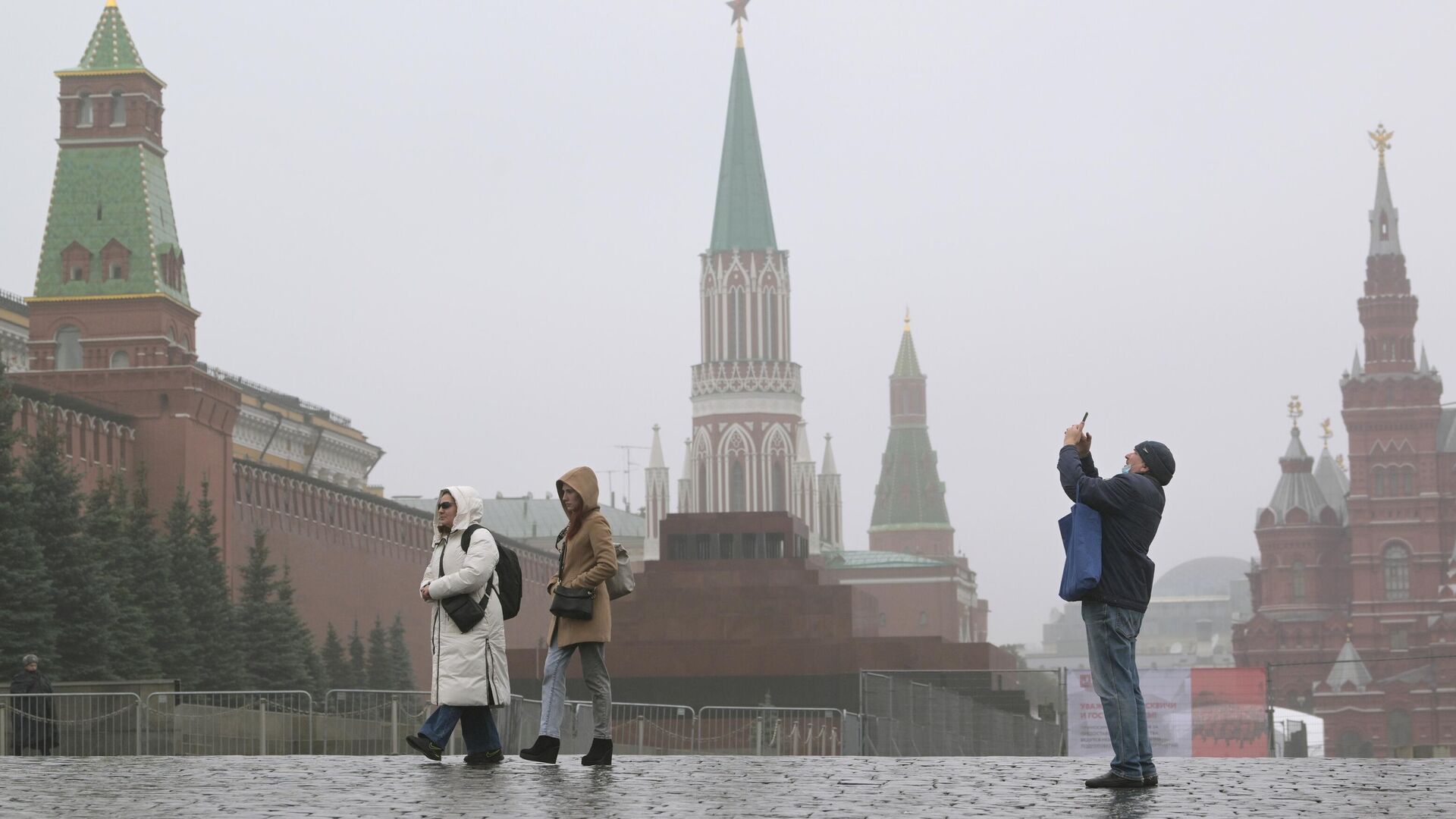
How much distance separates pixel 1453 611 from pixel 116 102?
7282cm

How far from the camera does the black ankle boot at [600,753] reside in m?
12.1

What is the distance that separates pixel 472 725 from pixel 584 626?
0.74 meters

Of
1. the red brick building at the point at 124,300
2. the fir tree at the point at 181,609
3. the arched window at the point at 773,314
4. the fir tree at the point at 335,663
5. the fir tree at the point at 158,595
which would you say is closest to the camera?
the fir tree at the point at 158,595

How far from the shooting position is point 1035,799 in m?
10.1

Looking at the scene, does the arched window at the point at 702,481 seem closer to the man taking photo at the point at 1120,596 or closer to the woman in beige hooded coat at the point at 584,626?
the woman in beige hooded coat at the point at 584,626

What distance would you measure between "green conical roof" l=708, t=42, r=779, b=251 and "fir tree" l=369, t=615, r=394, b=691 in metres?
65.1

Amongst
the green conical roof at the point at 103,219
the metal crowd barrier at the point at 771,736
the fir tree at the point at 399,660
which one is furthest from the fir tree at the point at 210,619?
the fir tree at the point at 399,660

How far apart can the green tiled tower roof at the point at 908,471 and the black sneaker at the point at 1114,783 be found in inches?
5756

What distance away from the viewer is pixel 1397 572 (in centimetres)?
11456

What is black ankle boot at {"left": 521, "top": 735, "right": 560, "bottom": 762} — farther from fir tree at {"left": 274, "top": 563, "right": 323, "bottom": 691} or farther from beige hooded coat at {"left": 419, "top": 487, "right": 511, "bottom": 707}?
fir tree at {"left": 274, "top": 563, "right": 323, "bottom": 691}

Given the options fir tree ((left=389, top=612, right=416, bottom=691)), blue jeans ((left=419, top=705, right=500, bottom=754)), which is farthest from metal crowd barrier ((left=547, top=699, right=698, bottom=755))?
fir tree ((left=389, top=612, right=416, bottom=691))

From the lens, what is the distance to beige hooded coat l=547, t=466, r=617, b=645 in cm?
1216

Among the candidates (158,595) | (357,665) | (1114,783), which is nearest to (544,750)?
(1114,783)

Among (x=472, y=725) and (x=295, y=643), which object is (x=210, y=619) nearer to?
(x=295, y=643)
